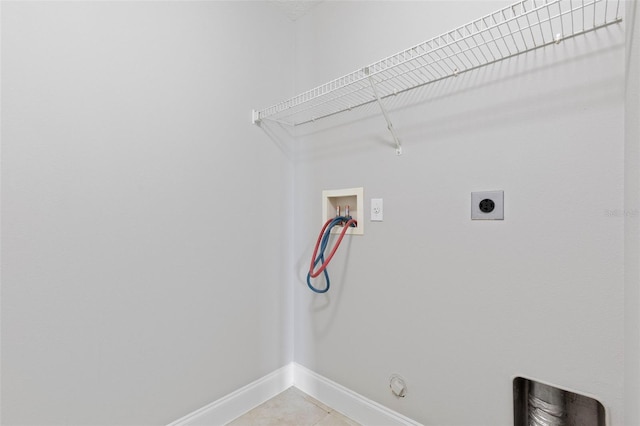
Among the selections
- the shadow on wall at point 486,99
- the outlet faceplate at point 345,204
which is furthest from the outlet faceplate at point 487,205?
the outlet faceplate at point 345,204

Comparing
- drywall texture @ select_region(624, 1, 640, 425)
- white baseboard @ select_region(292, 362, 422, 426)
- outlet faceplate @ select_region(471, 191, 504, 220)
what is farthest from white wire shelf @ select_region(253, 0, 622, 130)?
white baseboard @ select_region(292, 362, 422, 426)

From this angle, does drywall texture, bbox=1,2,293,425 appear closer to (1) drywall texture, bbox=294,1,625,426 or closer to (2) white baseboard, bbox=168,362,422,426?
(2) white baseboard, bbox=168,362,422,426

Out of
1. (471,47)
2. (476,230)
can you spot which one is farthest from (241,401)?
(471,47)

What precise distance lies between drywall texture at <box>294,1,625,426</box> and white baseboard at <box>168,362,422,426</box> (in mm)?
53

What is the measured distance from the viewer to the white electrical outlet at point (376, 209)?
1.41m

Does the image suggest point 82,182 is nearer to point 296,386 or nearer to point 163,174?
point 163,174

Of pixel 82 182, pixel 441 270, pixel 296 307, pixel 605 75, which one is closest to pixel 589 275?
pixel 441 270

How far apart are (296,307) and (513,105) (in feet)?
4.90

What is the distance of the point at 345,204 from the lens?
1612 millimetres

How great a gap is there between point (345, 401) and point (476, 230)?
1.10m

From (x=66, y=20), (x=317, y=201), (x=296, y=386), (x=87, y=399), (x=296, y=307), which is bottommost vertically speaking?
(x=296, y=386)

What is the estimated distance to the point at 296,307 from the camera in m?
1.82

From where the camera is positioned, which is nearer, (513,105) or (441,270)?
(513,105)

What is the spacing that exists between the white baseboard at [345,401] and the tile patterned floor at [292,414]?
33 millimetres
